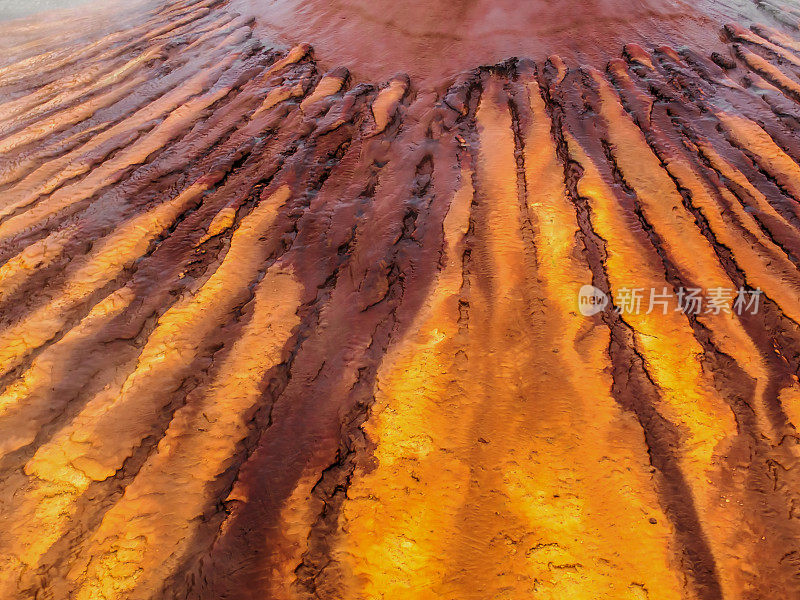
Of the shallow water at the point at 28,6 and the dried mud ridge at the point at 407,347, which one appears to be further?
the shallow water at the point at 28,6

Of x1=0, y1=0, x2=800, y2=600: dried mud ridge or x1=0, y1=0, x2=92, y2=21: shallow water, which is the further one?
x1=0, y1=0, x2=92, y2=21: shallow water

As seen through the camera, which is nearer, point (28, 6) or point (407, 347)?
point (407, 347)

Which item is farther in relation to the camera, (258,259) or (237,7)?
(237,7)

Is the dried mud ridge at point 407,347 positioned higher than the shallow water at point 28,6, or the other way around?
the shallow water at point 28,6

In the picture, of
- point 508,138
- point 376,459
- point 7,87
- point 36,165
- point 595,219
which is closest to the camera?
point 376,459

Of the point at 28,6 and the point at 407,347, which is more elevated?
the point at 28,6

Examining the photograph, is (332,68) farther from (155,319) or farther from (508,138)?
(155,319)

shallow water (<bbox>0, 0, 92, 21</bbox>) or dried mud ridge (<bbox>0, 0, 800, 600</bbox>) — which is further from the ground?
shallow water (<bbox>0, 0, 92, 21</bbox>)

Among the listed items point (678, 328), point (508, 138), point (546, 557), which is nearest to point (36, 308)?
point (546, 557)
